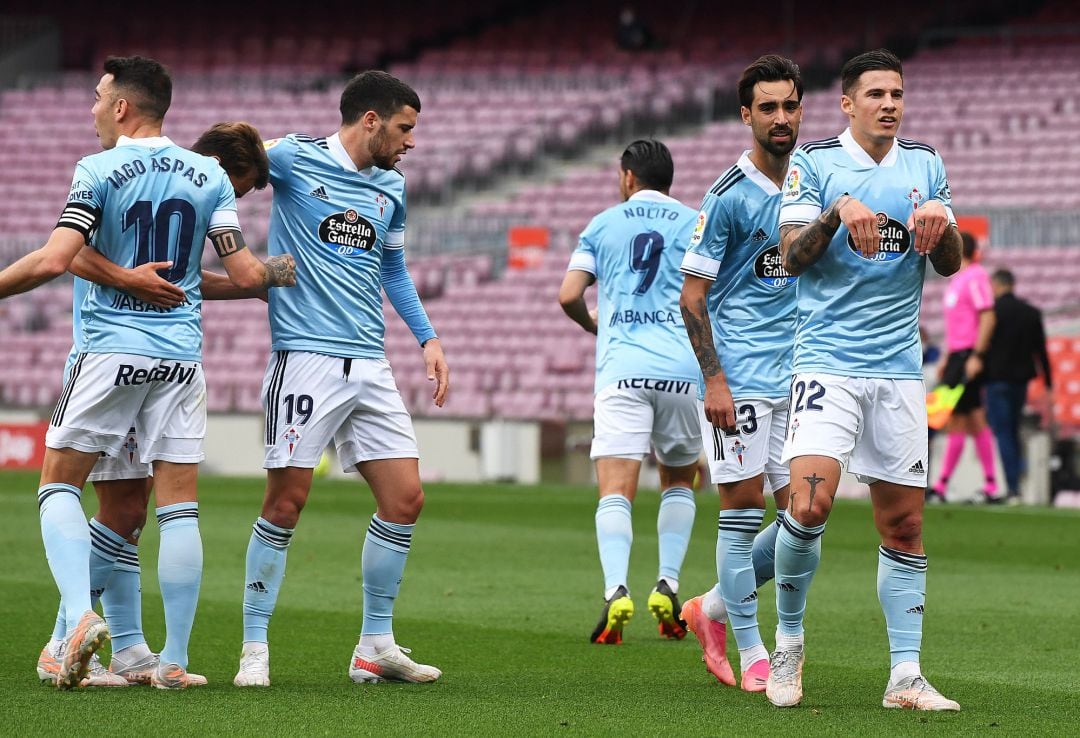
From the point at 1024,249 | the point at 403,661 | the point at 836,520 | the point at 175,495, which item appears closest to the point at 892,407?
the point at 403,661

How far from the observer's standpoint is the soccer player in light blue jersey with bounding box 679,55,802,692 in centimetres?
616

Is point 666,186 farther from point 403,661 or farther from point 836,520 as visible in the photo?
point 836,520

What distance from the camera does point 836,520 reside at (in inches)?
556

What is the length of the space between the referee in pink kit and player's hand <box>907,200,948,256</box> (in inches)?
391

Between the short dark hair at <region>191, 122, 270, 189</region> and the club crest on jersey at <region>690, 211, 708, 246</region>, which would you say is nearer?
the short dark hair at <region>191, 122, 270, 189</region>

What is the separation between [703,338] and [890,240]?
85 cm

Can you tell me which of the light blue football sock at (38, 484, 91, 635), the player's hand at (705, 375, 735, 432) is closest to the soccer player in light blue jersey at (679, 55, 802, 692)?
the player's hand at (705, 375, 735, 432)

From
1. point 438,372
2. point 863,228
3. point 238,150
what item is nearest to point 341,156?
point 238,150

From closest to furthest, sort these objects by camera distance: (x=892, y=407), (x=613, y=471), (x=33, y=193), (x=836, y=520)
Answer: (x=892, y=407), (x=613, y=471), (x=836, y=520), (x=33, y=193)

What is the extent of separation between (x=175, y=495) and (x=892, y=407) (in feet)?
7.86

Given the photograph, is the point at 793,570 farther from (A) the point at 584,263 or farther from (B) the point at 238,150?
(A) the point at 584,263

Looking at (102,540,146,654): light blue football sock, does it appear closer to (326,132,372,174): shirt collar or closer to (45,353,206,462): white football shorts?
(45,353,206,462): white football shorts

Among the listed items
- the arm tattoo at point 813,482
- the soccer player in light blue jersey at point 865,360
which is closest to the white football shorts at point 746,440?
the soccer player in light blue jersey at point 865,360

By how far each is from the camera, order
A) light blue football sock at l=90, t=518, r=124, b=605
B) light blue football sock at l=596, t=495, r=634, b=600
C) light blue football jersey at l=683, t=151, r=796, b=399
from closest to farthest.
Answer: light blue football sock at l=90, t=518, r=124, b=605 → light blue football jersey at l=683, t=151, r=796, b=399 → light blue football sock at l=596, t=495, r=634, b=600
